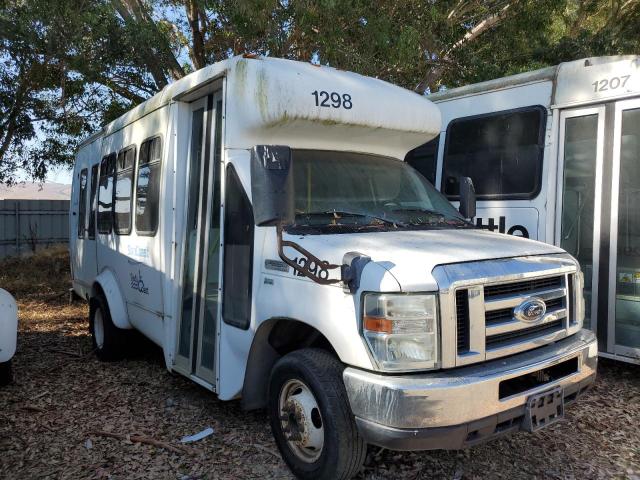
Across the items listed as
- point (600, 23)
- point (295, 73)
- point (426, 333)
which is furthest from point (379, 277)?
point (600, 23)

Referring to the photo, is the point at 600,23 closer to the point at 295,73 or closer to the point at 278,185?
the point at 295,73

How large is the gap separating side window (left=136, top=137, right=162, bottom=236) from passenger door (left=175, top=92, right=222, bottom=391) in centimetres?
54

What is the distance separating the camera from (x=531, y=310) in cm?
345

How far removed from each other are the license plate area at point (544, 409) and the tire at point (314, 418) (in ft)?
3.15

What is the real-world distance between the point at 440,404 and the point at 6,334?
4.36 m

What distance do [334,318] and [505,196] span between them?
149 inches

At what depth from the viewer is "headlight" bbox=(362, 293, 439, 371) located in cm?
305

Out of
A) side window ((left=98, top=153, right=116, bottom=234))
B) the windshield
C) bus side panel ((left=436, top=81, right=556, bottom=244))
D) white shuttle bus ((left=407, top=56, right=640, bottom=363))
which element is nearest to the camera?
the windshield

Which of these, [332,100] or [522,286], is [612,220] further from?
[332,100]

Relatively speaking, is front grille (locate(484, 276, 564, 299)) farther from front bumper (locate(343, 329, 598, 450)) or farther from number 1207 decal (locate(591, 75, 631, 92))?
number 1207 decal (locate(591, 75, 631, 92))

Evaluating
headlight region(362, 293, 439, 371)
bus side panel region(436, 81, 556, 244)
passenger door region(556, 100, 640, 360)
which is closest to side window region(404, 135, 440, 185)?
bus side panel region(436, 81, 556, 244)

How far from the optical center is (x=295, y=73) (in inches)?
170

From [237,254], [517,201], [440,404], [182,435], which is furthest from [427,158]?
[440,404]

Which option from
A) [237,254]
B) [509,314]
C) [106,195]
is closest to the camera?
[509,314]
